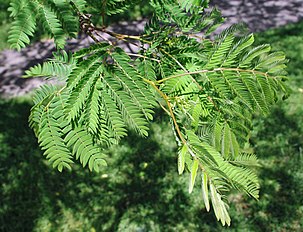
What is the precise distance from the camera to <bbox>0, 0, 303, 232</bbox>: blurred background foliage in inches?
155

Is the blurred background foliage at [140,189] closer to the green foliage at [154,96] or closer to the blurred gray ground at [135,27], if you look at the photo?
the blurred gray ground at [135,27]

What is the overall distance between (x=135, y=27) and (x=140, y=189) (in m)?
4.07

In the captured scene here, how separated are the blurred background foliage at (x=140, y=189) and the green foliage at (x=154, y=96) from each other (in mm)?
2735

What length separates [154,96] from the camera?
1287mm

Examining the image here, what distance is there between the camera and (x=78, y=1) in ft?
4.47

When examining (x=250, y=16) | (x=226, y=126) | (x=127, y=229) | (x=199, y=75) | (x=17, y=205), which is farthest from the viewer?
(x=250, y=16)

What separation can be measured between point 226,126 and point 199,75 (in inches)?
9.8

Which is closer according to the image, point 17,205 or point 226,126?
point 226,126

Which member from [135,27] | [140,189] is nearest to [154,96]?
[140,189]

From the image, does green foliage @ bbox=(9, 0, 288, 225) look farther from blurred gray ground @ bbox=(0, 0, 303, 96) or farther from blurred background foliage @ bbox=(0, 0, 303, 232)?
blurred gray ground @ bbox=(0, 0, 303, 96)

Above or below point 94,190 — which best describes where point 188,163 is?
above

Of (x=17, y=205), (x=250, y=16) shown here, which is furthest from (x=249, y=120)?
(x=250, y=16)

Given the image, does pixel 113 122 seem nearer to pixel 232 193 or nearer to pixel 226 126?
pixel 226 126

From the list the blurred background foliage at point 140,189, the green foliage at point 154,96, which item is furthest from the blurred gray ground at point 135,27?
the green foliage at point 154,96
